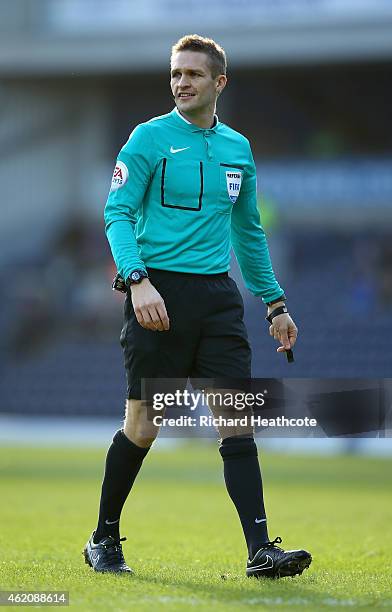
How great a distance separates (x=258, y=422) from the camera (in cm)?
509

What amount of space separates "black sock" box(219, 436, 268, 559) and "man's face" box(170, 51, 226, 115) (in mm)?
1363

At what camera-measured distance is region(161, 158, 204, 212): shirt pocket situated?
5.00m

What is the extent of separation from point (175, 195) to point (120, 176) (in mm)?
234

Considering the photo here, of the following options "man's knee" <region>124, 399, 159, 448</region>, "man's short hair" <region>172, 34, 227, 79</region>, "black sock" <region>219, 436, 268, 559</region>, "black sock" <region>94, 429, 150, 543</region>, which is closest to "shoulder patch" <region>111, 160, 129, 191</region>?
"man's short hair" <region>172, 34, 227, 79</region>

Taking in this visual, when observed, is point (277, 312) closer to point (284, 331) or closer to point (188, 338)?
point (284, 331)

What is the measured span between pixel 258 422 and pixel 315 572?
2.41 ft

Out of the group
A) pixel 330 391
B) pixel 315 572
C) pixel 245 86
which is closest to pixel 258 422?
pixel 330 391

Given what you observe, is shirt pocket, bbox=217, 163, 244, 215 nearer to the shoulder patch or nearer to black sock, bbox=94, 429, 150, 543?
the shoulder patch

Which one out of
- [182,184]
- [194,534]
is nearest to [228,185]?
[182,184]

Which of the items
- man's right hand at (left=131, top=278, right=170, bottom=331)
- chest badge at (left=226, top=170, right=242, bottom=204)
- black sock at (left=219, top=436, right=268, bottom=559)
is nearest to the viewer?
man's right hand at (left=131, top=278, right=170, bottom=331)

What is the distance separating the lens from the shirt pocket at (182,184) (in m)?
5.00

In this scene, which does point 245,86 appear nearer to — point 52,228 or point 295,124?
point 295,124

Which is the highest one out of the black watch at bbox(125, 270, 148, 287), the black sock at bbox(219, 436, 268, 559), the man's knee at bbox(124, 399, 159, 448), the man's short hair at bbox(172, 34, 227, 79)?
the man's short hair at bbox(172, 34, 227, 79)

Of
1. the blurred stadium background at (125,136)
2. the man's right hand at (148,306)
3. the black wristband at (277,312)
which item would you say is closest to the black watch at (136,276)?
the man's right hand at (148,306)
